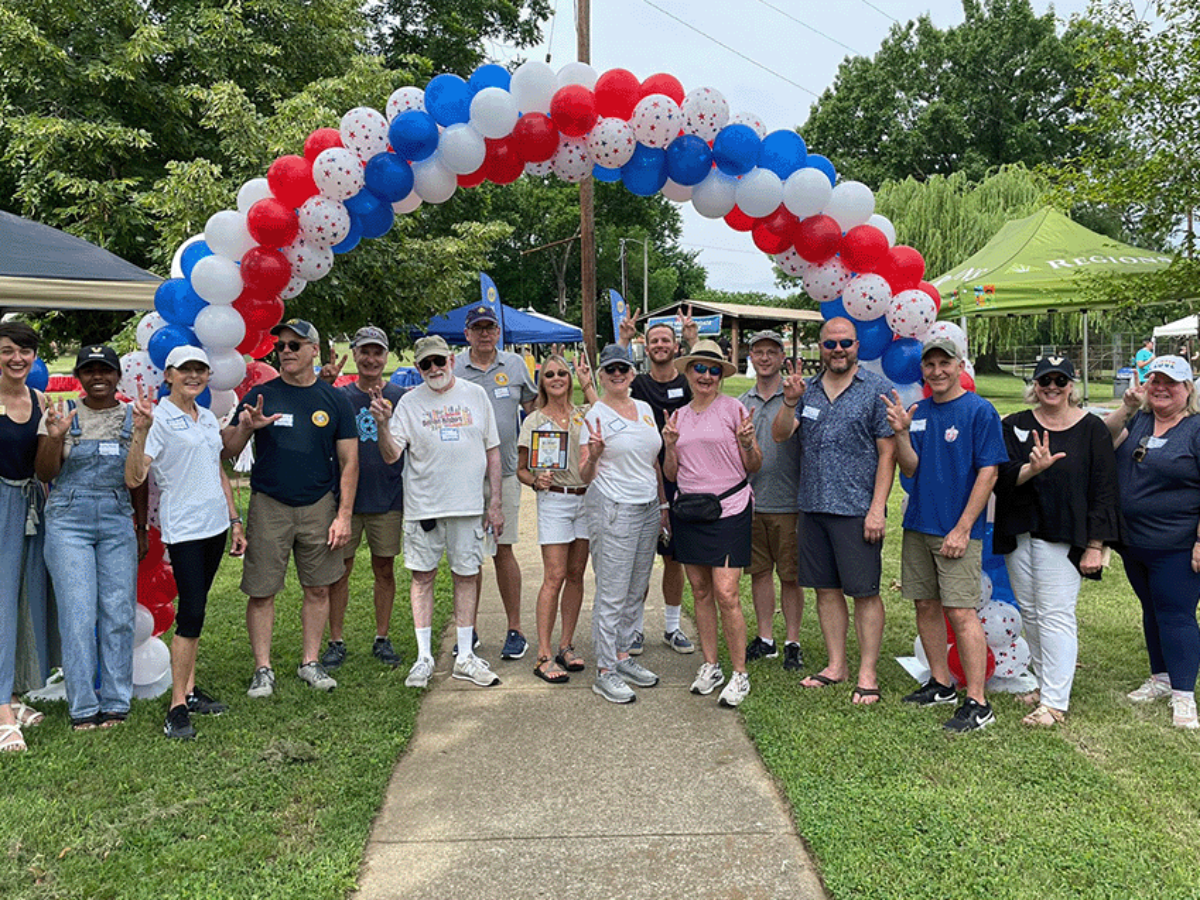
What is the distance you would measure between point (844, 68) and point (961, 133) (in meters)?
6.70

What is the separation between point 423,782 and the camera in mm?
3811

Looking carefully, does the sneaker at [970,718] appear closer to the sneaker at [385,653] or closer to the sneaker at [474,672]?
the sneaker at [474,672]

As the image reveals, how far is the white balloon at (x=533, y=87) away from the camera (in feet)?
16.7

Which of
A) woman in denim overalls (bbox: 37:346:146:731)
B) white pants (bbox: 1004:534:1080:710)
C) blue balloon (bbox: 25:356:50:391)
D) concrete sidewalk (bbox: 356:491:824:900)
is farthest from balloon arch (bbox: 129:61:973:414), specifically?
concrete sidewalk (bbox: 356:491:824:900)

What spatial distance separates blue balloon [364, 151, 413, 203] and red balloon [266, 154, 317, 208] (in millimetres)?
333

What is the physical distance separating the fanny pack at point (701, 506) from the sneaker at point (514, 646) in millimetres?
1553

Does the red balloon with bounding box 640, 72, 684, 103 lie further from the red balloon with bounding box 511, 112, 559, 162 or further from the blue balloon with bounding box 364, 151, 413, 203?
the blue balloon with bounding box 364, 151, 413, 203

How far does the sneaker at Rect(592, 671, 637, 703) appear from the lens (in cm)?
469

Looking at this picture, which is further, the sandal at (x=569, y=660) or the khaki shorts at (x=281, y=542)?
the sandal at (x=569, y=660)

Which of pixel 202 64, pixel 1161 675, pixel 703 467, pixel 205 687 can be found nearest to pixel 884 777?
pixel 703 467

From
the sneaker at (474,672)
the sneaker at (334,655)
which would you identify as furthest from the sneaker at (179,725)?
the sneaker at (474,672)

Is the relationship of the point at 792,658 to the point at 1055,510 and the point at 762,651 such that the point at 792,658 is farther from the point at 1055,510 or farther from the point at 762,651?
the point at 1055,510

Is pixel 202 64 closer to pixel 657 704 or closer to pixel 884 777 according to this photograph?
pixel 657 704

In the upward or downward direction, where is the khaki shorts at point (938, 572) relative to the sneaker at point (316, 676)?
upward
